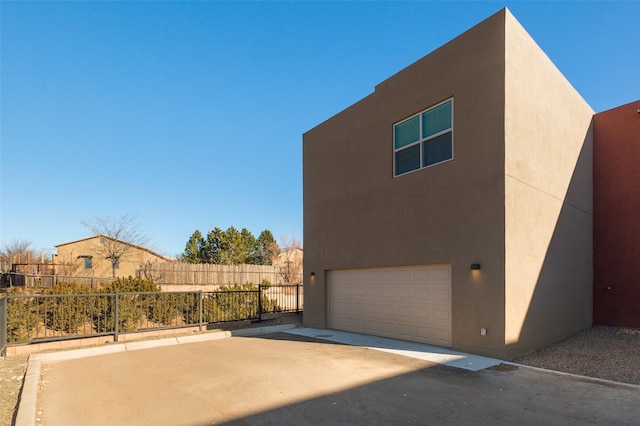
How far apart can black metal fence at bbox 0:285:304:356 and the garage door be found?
3.17m

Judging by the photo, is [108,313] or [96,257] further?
[96,257]

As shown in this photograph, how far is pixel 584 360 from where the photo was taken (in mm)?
7184

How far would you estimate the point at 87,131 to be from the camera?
1582 cm

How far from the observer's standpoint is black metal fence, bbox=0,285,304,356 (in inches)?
335

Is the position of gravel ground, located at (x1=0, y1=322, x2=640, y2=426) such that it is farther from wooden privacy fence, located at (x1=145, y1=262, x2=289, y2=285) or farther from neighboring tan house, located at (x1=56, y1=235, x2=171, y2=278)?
neighboring tan house, located at (x1=56, y1=235, x2=171, y2=278)

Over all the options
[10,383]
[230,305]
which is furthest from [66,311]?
[230,305]

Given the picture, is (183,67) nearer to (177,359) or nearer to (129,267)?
(177,359)

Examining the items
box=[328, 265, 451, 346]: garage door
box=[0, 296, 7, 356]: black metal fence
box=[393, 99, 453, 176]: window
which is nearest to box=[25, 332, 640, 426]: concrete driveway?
box=[0, 296, 7, 356]: black metal fence

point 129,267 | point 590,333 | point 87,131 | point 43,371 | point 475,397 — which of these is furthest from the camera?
point 129,267

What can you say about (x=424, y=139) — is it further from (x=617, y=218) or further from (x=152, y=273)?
(x=152, y=273)

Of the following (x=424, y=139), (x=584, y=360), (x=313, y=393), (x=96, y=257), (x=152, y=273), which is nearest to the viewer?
(x=313, y=393)

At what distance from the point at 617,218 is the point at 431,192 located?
6041 millimetres

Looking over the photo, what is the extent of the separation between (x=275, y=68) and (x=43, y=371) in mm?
12073

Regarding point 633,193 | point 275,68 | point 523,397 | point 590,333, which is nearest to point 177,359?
point 523,397
